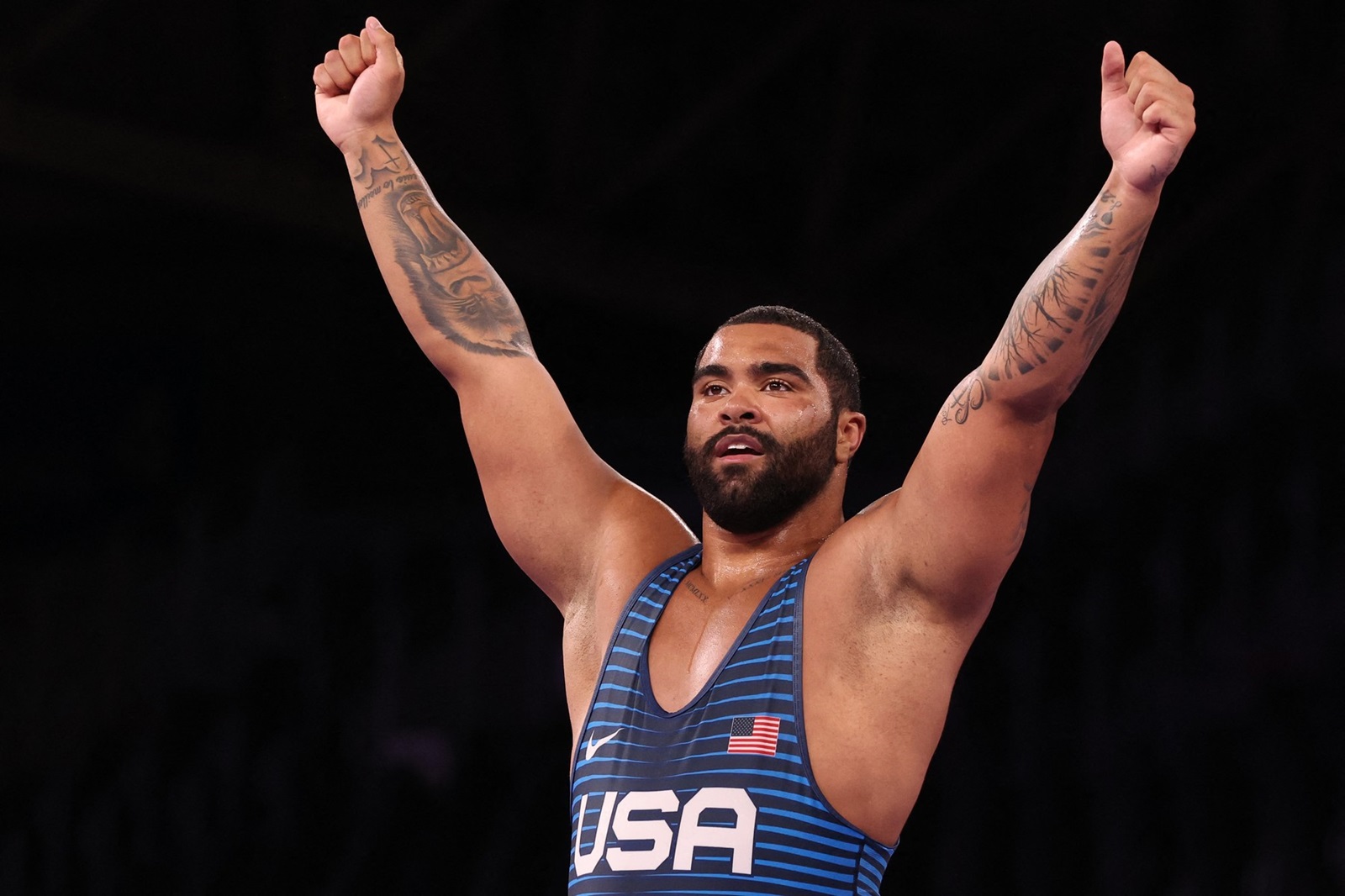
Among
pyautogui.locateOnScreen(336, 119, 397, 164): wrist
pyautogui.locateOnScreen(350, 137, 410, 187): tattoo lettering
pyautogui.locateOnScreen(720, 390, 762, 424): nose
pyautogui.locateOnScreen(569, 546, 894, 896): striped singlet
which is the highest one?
pyautogui.locateOnScreen(336, 119, 397, 164): wrist

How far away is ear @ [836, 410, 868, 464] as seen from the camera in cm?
216

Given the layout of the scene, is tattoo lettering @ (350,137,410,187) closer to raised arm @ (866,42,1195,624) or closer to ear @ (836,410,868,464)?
ear @ (836,410,868,464)

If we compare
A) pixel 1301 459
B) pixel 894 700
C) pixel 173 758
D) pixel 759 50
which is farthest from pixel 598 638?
pixel 173 758

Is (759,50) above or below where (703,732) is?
above

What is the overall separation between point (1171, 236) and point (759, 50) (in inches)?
53.1

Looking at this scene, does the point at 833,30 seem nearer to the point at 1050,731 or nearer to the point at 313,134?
the point at 313,134

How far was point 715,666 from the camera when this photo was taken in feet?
6.20

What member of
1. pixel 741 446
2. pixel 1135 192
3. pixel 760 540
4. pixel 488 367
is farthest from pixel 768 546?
pixel 1135 192

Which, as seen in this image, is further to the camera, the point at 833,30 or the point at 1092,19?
the point at 833,30

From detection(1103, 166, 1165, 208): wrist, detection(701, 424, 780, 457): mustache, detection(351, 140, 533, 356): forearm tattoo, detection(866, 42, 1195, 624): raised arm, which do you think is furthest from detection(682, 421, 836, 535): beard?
detection(1103, 166, 1165, 208): wrist

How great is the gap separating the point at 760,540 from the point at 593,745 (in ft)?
1.27

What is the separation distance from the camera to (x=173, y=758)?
481 centimetres

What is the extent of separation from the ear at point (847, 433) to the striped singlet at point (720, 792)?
28 centimetres

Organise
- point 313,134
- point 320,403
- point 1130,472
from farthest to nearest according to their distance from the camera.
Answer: point 320,403, point 1130,472, point 313,134
